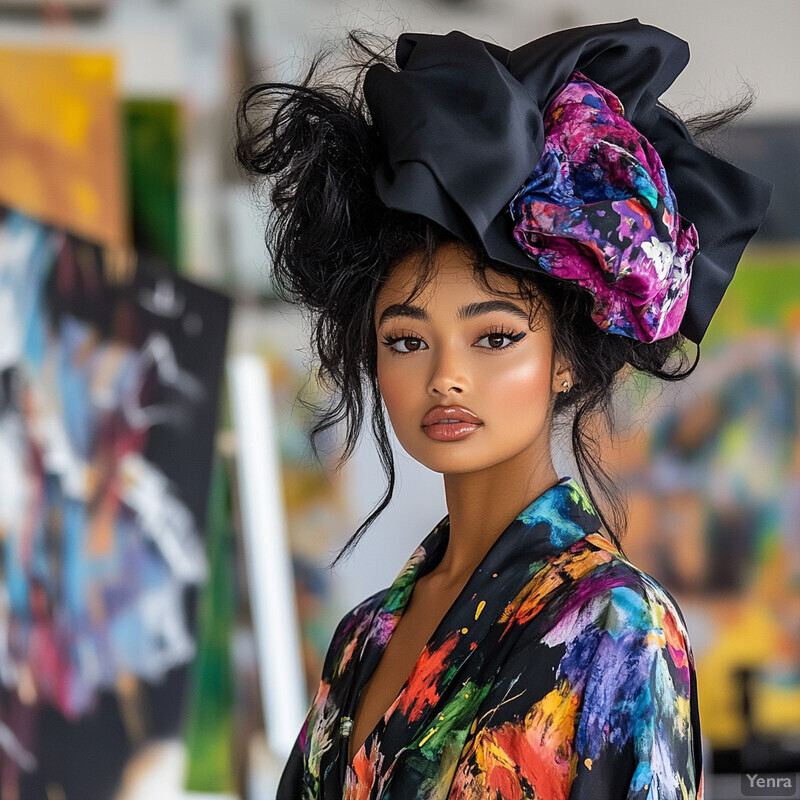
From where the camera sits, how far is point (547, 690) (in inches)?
32.2

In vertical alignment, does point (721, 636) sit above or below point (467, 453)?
below

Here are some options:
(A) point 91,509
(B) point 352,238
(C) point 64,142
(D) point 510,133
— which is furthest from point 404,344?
(C) point 64,142

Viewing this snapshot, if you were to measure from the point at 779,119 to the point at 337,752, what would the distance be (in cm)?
235

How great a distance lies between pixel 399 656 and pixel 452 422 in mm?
266

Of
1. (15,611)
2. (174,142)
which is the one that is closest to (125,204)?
(174,142)

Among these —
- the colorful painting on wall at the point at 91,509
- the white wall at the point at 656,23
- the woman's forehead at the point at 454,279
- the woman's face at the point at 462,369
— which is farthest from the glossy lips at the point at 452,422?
the white wall at the point at 656,23

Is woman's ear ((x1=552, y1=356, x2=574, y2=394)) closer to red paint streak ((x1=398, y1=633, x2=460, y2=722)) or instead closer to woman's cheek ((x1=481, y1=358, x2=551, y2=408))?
woman's cheek ((x1=481, y1=358, x2=551, y2=408))

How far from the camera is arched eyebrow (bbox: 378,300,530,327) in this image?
0.97 metres

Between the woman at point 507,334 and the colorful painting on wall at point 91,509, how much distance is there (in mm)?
1524

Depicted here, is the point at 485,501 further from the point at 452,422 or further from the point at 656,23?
the point at 656,23

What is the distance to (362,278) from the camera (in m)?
1.06

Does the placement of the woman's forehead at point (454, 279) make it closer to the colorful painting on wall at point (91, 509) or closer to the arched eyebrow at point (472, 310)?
the arched eyebrow at point (472, 310)

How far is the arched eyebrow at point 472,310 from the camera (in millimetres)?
969

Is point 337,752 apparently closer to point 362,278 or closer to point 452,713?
point 452,713
